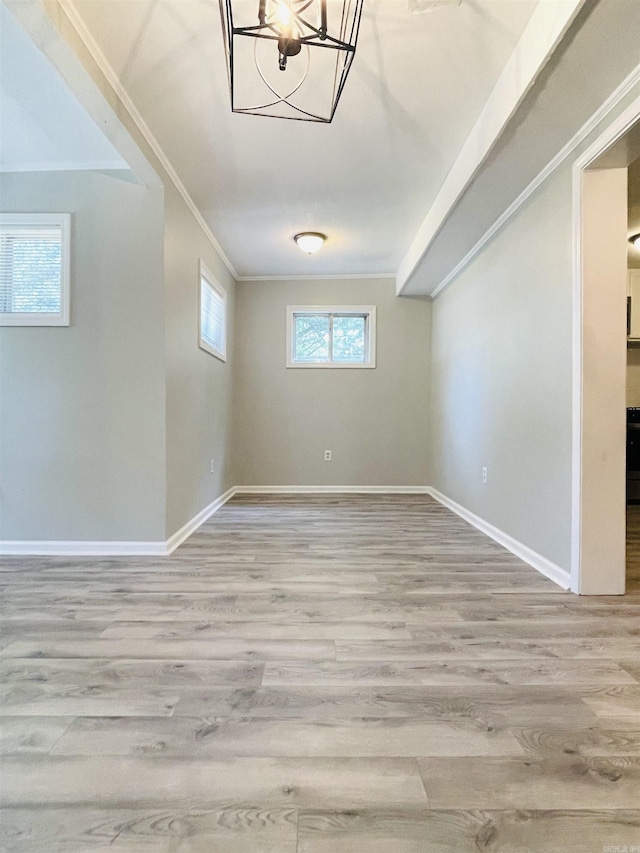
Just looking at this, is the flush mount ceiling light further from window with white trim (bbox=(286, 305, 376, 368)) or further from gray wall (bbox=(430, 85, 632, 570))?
gray wall (bbox=(430, 85, 632, 570))

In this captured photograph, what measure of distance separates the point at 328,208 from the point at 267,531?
8.44 ft

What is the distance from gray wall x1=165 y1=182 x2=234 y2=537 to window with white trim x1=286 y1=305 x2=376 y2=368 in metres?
1.16

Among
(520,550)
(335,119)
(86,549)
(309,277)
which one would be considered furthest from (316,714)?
(309,277)

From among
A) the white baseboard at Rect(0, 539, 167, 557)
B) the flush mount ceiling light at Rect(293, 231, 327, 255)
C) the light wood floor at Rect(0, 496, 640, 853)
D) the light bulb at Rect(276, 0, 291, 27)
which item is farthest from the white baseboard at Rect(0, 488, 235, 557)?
the flush mount ceiling light at Rect(293, 231, 327, 255)

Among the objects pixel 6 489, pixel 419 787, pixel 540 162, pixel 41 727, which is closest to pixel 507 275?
pixel 540 162

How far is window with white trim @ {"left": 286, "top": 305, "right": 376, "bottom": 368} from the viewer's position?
16.1 feet

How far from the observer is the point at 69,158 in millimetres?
2488

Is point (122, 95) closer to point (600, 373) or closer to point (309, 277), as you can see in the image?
point (600, 373)

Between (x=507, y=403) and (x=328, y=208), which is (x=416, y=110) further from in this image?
(x=507, y=403)

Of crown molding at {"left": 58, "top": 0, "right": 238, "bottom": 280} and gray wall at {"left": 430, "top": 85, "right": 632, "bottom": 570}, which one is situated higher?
crown molding at {"left": 58, "top": 0, "right": 238, "bottom": 280}

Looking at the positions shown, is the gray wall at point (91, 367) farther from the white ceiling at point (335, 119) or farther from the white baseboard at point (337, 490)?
the white baseboard at point (337, 490)

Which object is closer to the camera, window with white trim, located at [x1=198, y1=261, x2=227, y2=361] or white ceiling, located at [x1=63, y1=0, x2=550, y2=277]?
white ceiling, located at [x1=63, y1=0, x2=550, y2=277]

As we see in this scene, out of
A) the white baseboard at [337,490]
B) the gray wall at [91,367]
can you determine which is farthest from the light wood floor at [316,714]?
the white baseboard at [337,490]

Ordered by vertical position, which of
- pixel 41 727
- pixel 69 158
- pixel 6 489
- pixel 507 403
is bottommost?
pixel 41 727
